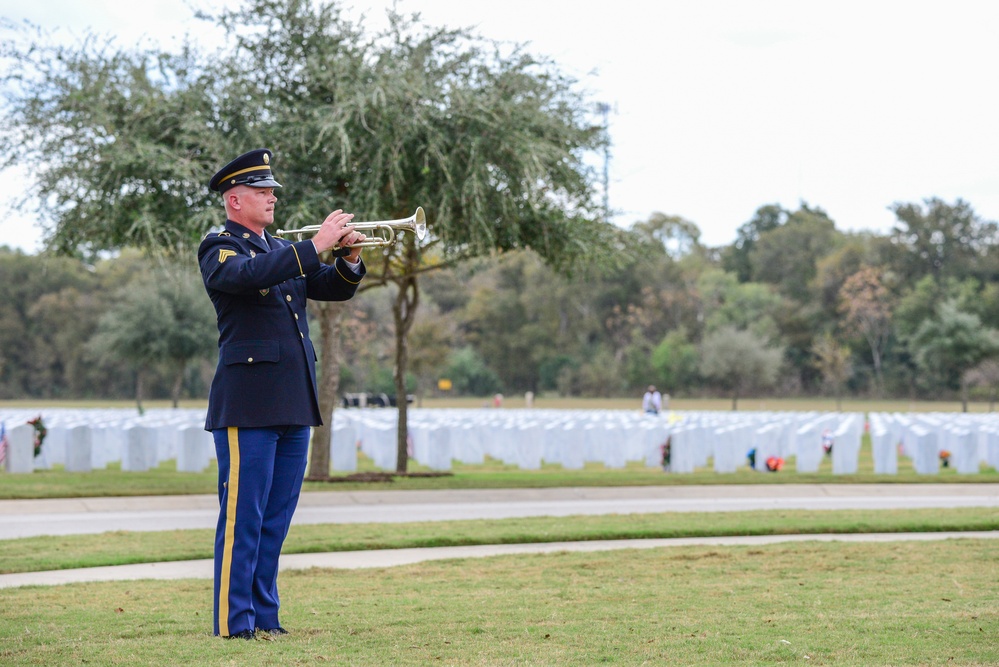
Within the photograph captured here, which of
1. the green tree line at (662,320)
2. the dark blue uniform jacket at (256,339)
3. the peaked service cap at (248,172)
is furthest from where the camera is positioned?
the green tree line at (662,320)

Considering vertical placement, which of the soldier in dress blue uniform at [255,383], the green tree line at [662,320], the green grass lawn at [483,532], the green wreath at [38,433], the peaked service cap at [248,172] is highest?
the green tree line at [662,320]

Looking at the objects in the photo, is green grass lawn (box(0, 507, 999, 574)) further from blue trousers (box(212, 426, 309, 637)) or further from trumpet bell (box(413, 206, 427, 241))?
trumpet bell (box(413, 206, 427, 241))

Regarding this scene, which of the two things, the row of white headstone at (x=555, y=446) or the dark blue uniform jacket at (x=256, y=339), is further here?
the row of white headstone at (x=555, y=446)

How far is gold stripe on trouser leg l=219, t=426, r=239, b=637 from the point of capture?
4.95 metres

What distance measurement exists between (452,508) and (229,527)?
779 centimetres

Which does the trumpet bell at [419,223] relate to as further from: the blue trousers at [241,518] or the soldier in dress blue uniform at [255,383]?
the blue trousers at [241,518]

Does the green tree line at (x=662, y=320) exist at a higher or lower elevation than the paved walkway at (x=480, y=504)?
higher

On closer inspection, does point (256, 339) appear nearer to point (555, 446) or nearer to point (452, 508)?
point (452, 508)

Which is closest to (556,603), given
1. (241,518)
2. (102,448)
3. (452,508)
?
(241,518)

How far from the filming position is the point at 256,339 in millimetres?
4973

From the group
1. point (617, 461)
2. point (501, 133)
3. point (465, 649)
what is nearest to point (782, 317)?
point (617, 461)

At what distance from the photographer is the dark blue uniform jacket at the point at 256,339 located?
4812 mm

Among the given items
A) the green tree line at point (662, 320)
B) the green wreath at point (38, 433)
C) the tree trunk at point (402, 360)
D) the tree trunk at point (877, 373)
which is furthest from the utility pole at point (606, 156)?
the tree trunk at point (877, 373)

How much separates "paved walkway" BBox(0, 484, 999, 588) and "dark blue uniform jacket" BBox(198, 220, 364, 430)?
320 cm
